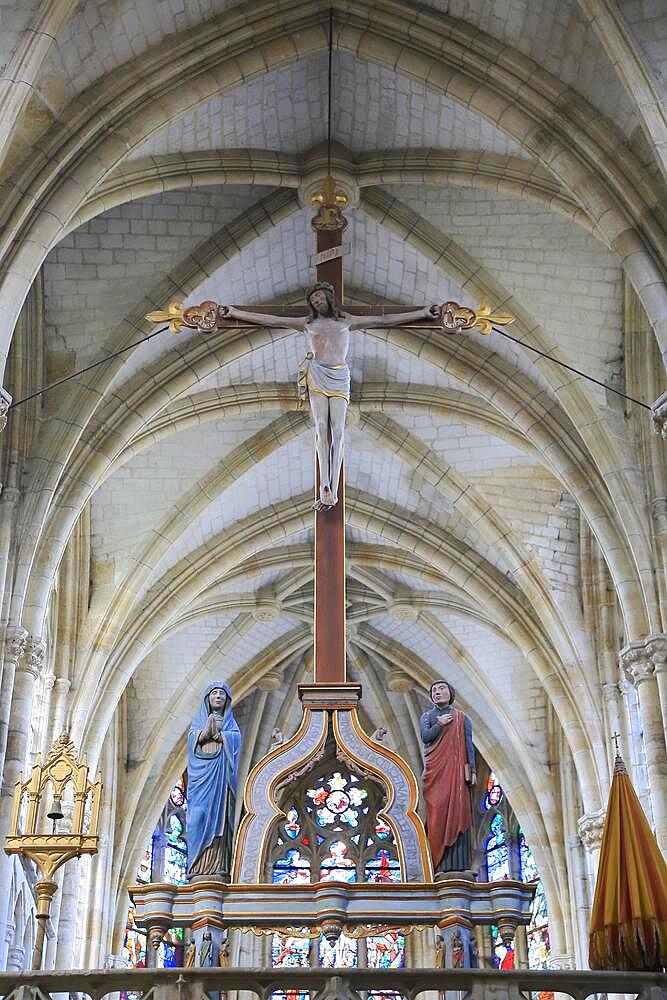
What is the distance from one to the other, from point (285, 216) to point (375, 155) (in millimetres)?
1260

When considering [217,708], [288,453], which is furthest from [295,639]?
[217,708]

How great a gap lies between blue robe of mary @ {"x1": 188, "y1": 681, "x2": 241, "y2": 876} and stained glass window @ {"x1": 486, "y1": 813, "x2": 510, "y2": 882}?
14.9m

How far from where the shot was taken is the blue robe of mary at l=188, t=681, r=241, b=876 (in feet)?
32.6

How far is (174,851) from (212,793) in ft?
51.0

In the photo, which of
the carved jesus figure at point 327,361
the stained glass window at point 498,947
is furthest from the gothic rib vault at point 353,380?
the carved jesus figure at point 327,361

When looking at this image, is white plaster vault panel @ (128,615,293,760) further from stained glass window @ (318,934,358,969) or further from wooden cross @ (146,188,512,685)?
wooden cross @ (146,188,512,685)

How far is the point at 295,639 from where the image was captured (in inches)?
1009

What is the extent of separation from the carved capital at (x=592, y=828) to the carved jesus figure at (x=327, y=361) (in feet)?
28.8

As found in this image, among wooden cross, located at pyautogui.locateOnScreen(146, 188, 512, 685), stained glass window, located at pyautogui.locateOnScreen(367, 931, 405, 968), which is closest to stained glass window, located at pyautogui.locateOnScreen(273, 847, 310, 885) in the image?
stained glass window, located at pyautogui.locateOnScreen(367, 931, 405, 968)

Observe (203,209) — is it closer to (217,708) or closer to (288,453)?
(288,453)

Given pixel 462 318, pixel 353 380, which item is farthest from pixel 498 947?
pixel 353 380

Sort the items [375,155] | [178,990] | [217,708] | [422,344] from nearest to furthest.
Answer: [178,990], [217,708], [375,155], [422,344]

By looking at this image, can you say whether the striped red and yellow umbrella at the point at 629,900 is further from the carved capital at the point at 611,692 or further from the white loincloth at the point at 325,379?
the carved capital at the point at 611,692

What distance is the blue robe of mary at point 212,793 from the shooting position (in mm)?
9945
